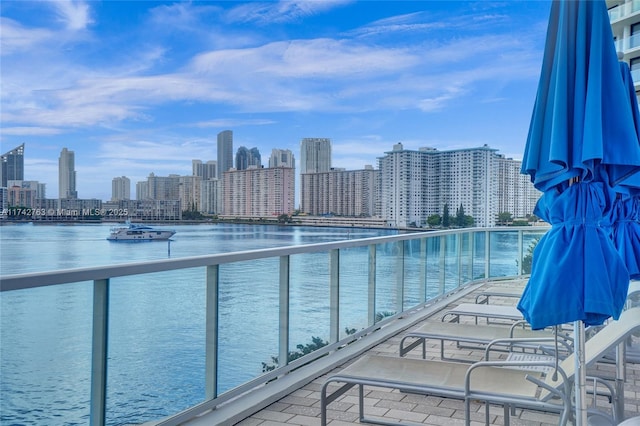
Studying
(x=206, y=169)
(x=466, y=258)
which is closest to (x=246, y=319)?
(x=466, y=258)

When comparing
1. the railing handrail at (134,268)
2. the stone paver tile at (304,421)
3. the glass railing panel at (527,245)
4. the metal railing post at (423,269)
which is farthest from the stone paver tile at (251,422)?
the glass railing panel at (527,245)

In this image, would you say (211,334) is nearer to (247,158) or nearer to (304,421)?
(304,421)

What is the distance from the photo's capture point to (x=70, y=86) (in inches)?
2464

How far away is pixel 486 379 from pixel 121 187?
1846 inches

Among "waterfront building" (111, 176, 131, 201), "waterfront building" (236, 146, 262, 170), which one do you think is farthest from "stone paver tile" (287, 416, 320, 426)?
"waterfront building" (236, 146, 262, 170)

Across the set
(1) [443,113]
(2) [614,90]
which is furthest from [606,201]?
(1) [443,113]

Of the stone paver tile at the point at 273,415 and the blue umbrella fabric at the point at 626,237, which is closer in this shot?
the blue umbrella fabric at the point at 626,237

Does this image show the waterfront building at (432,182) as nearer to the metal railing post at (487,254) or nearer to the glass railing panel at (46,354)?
the metal railing post at (487,254)

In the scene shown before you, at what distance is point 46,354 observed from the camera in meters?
2.48

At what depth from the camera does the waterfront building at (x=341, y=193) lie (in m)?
33.5

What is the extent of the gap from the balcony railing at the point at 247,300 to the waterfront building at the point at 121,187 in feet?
126

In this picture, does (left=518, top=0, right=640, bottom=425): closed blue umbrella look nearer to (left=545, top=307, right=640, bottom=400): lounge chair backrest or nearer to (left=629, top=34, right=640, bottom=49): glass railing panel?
(left=545, top=307, right=640, bottom=400): lounge chair backrest

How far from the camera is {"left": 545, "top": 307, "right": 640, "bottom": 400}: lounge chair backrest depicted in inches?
110

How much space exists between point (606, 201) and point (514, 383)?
4.00 ft
